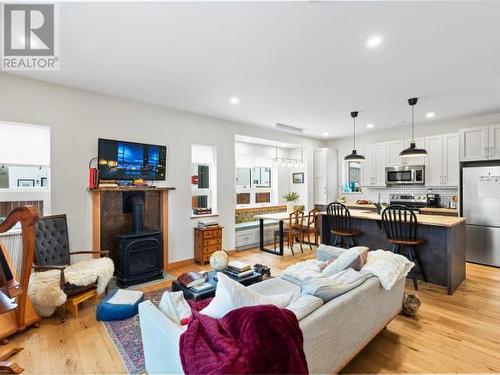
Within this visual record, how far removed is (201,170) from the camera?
520 cm

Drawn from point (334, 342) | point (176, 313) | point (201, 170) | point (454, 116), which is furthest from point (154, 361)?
point (454, 116)

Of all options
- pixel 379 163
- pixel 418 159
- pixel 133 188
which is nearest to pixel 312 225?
pixel 379 163

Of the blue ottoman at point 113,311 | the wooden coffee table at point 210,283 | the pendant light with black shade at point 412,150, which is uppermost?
the pendant light with black shade at point 412,150

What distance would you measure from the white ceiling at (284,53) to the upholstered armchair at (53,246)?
1.79m

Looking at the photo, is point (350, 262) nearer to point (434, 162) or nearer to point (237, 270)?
Result: point (237, 270)

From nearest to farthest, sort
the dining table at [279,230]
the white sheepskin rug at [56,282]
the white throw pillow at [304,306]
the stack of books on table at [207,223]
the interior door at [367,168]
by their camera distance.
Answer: the white throw pillow at [304,306] → the white sheepskin rug at [56,282] → the stack of books on table at [207,223] → the dining table at [279,230] → the interior door at [367,168]

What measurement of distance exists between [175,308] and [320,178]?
20.3 feet

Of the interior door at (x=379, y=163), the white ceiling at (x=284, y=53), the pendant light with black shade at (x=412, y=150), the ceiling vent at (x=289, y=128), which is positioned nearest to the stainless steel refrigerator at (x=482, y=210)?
the white ceiling at (x=284, y=53)

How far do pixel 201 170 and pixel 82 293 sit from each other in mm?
2933

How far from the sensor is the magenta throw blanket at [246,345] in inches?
41.1

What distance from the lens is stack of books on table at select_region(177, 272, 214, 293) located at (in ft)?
8.50

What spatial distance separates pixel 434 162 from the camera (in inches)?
214

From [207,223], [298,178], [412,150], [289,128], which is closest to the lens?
[412,150]

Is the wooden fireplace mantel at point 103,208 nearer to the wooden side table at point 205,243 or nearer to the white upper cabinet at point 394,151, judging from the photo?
the wooden side table at point 205,243
